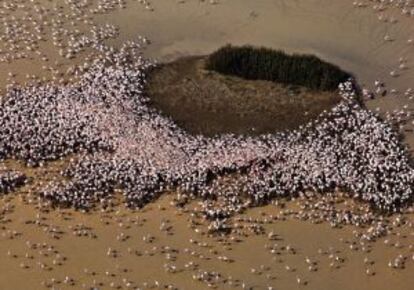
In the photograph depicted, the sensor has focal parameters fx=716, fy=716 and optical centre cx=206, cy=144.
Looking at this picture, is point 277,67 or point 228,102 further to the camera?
point 277,67

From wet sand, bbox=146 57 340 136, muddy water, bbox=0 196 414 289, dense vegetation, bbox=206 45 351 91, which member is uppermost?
dense vegetation, bbox=206 45 351 91

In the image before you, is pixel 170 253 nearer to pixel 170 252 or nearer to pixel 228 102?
pixel 170 252

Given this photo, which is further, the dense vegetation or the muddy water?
the dense vegetation

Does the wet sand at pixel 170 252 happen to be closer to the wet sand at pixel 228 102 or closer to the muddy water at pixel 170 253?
the muddy water at pixel 170 253

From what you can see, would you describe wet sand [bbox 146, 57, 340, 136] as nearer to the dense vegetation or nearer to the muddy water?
the dense vegetation

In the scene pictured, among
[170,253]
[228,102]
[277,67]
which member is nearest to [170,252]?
[170,253]

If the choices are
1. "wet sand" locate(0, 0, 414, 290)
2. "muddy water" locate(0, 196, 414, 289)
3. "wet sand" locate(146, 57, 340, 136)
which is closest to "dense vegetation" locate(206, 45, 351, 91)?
"wet sand" locate(146, 57, 340, 136)

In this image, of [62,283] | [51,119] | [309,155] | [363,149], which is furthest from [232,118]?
[62,283]

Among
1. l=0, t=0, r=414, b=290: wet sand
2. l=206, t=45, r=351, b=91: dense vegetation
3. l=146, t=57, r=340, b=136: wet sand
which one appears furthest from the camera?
l=206, t=45, r=351, b=91: dense vegetation

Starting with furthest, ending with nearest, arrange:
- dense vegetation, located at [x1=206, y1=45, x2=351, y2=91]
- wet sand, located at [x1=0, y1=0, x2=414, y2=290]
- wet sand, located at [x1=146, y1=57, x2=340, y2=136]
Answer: dense vegetation, located at [x1=206, y1=45, x2=351, y2=91] < wet sand, located at [x1=146, y1=57, x2=340, y2=136] < wet sand, located at [x1=0, y1=0, x2=414, y2=290]

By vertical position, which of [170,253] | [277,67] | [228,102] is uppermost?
[277,67]
